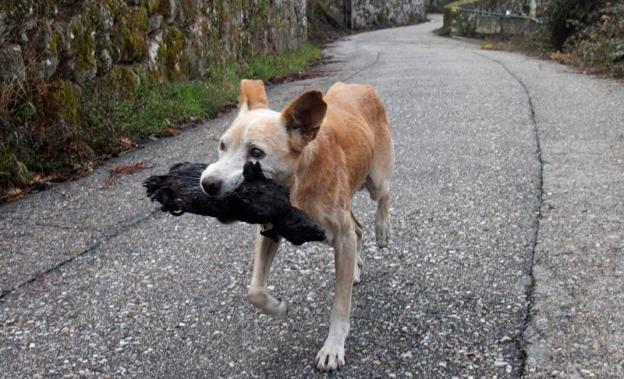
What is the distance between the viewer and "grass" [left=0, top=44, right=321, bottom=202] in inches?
247

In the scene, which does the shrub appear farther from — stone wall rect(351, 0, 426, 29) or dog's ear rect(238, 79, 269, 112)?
dog's ear rect(238, 79, 269, 112)

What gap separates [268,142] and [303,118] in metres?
0.22

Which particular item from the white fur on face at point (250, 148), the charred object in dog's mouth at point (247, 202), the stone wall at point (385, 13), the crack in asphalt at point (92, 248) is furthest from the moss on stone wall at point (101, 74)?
the stone wall at point (385, 13)

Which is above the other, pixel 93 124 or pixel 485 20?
pixel 93 124

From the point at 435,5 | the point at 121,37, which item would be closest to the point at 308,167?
the point at 121,37

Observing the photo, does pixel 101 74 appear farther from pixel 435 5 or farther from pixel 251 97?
pixel 435 5

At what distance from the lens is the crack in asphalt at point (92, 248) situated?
14.0ft

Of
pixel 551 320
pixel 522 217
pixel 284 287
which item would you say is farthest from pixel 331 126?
pixel 522 217

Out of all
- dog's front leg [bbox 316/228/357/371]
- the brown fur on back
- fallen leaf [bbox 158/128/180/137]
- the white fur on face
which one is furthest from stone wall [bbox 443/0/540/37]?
the white fur on face

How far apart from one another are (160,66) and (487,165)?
486 cm

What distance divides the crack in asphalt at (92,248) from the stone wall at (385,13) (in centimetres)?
2544

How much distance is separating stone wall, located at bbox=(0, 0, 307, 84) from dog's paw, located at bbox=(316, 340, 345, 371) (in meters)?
4.45

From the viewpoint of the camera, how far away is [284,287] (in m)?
4.28

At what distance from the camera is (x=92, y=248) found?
4910mm
